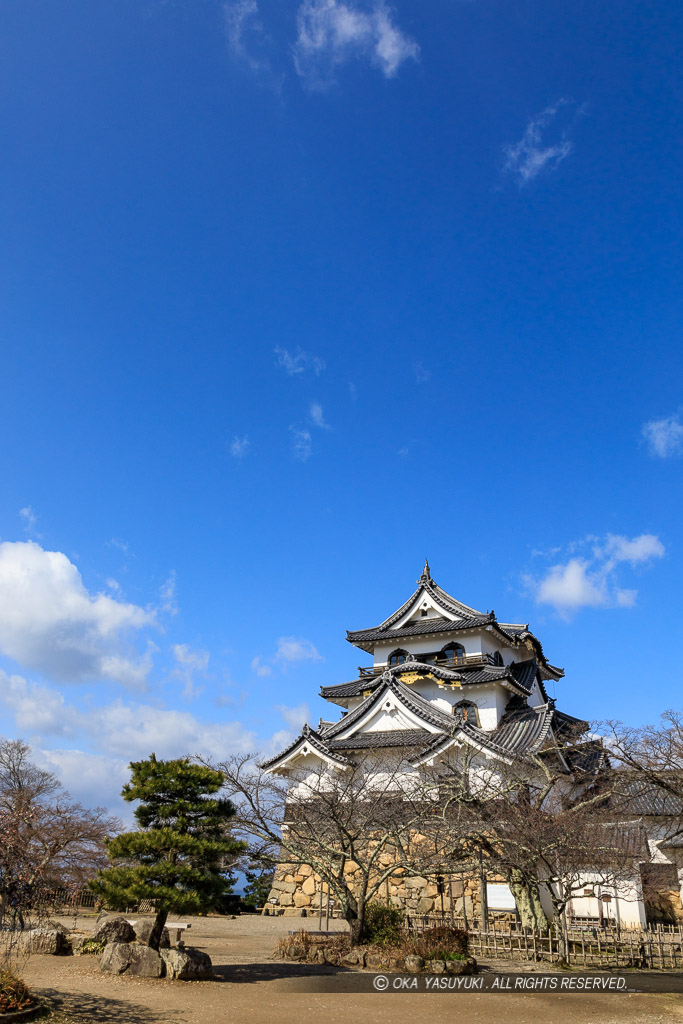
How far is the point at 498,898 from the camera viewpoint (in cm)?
2283

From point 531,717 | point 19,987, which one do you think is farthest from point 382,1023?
point 531,717

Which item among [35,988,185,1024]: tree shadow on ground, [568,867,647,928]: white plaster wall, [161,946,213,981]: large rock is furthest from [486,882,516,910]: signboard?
[35,988,185,1024]: tree shadow on ground

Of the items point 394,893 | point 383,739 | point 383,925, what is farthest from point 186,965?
point 383,739

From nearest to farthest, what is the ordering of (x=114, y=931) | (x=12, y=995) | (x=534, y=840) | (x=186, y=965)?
(x=12, y=995)
(x=186, y=965)
(x=114, y=931)
(x=534, y=840)

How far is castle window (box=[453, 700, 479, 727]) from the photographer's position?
30422mm

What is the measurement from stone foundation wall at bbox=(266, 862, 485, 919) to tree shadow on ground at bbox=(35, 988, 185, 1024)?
10565 millimetres

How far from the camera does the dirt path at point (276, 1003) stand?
9.68 metres

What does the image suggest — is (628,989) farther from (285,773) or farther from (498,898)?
(285,773)

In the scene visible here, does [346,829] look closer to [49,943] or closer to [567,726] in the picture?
[49,943]

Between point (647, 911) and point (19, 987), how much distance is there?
22.6 meters

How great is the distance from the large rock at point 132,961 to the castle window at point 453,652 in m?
22.4

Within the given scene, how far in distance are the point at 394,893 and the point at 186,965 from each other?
14.2 meters

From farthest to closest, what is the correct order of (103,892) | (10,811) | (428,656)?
(428,656), (10,811), (103,892)

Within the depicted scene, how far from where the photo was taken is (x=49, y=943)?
14016mm
